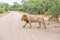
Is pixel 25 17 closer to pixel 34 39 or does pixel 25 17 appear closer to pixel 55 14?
pixel 34 39

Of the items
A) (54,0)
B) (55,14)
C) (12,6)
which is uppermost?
(54,0)

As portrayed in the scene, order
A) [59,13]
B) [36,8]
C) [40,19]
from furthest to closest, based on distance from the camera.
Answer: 1. [36,8]
2. [59,13]
3. [40,19]

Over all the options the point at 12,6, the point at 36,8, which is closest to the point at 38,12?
the point at 36,8

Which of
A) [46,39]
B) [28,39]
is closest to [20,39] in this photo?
[28,39]

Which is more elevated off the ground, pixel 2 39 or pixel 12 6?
pixel 2 39

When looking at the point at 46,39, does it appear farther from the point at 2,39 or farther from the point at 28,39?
the point at 2,39

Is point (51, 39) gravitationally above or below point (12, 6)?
above

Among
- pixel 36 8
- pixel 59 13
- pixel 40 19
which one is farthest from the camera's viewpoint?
pixel 36 8

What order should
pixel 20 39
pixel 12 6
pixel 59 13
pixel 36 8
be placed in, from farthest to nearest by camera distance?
pixel 12 6
pixel 36 8
pixel 59 13
pixel 20 39

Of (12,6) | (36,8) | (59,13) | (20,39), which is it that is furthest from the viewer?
(12,6)

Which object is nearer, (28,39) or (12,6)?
(28,39)

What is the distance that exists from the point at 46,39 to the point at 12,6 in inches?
5581

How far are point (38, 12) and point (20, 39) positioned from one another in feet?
157

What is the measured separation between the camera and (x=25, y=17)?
18797 mm
